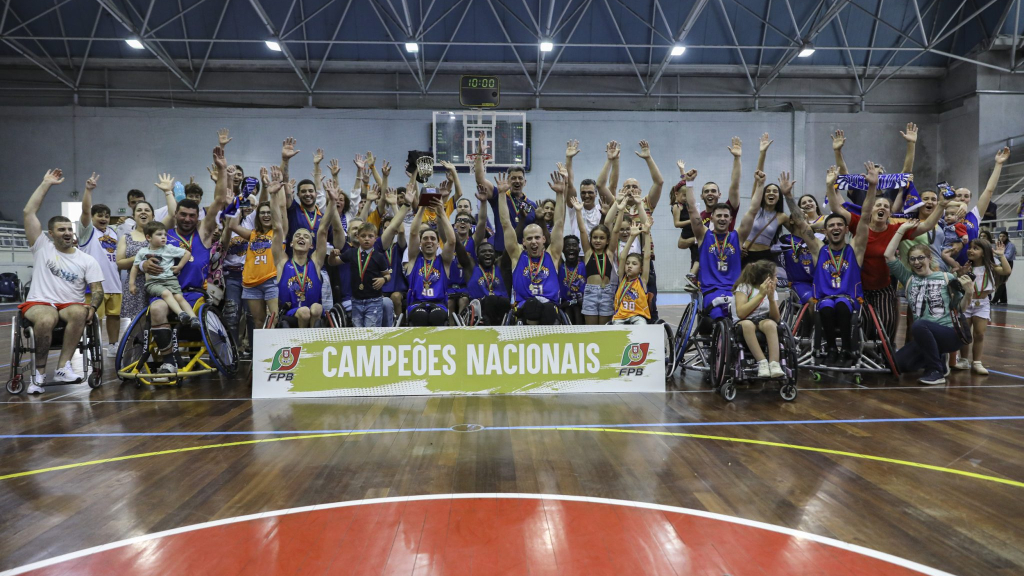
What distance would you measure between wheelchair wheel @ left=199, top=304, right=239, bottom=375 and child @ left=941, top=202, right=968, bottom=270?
6377 millimetres

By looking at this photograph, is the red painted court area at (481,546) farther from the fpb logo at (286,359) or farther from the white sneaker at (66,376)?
the white sneaker at (66,376)

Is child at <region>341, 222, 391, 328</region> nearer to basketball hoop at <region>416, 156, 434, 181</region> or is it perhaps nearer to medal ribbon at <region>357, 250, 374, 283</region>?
medal ribbon at <region>357, 250, 374, 283</region>

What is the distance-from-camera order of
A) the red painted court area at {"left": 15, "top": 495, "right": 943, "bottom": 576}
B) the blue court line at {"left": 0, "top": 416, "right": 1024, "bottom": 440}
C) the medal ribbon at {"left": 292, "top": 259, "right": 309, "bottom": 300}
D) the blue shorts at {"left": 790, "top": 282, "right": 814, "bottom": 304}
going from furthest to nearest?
the blue shorts at {"left": 790, "top": 282, "right": 814, "bottom": 304}, the medal ribbon at {"left": 292, "top": 259, "right": 309, "bottom": 300}, the blue court line at {"left": 0, "top": 416, "right": 1024, "bottom": 440}, the red painted court area at {"left": 15, "top": 495, "right": 943, "bottom": 576}

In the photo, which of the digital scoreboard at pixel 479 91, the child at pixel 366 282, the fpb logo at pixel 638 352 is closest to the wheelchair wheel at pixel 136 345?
the child at pixel 366 282

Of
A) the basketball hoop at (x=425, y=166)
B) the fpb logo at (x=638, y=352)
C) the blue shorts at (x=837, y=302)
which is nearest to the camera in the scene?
the fpb logo at (x=638, y=352)

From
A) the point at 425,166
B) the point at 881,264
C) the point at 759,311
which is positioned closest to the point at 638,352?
the point at 759,311

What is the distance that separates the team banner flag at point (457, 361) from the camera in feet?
15.5

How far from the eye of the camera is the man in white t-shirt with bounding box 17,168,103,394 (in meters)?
4.90

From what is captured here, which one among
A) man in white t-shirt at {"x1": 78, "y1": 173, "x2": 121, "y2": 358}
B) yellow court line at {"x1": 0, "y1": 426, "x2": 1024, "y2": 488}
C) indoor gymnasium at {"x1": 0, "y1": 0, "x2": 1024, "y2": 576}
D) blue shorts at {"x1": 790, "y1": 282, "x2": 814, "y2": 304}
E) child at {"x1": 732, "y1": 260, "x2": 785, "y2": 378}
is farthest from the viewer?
man in white t-shirt at {"x1": 78, "y1": 173, "x2": 121, "y2": 358}

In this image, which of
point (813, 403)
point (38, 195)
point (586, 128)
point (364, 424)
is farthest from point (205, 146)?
point (813, 403)

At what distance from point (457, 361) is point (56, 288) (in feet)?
10.4

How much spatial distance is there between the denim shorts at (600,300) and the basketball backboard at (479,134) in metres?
8.58

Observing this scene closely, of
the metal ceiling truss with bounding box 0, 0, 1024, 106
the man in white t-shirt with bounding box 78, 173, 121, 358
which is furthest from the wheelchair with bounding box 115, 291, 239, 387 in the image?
the metal ceiling truss with bounding box 0, 0, 1024, 106

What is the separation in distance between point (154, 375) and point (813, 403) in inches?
192
